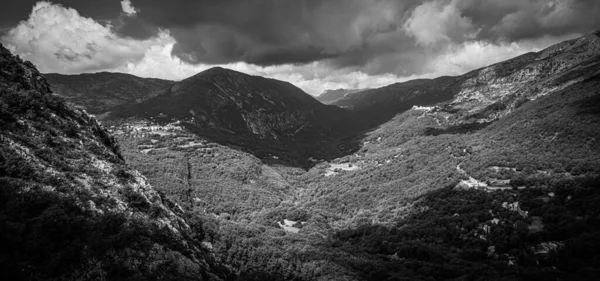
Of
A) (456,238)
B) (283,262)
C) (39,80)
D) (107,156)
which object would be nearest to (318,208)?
(283,262)

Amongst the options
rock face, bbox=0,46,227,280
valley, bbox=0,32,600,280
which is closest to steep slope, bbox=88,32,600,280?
valley, bbox=0,32,600,280

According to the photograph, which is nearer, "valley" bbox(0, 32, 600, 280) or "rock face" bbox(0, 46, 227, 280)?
"rock face" bbox(0, 46, 227, 280)

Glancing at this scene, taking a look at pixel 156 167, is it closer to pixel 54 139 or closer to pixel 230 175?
pixel 230 175

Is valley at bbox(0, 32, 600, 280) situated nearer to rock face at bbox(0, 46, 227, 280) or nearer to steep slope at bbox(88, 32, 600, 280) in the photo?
rock face at bbox(0, 46, 227, 280)

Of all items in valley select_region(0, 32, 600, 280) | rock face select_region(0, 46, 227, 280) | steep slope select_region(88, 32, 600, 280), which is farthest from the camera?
steep slope select_region(88, 32, 600, 280)

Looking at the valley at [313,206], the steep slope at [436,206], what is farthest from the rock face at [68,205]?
the steep slope at [436,206]

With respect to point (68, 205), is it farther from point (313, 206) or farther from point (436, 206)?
point (313, 206)

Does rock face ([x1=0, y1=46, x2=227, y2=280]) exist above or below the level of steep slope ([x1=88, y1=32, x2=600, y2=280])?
above

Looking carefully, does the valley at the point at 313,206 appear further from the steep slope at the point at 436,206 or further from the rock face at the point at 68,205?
the steep slope at the point at 436,206
